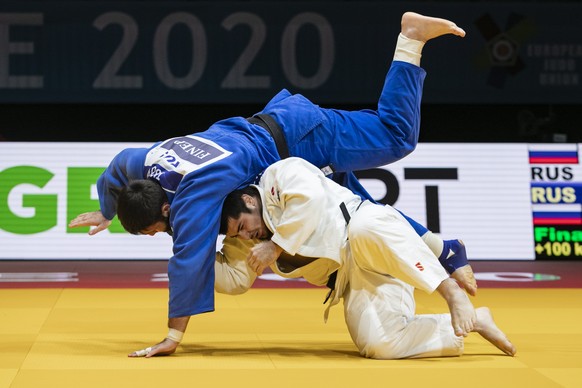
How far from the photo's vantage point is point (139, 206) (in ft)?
11.4

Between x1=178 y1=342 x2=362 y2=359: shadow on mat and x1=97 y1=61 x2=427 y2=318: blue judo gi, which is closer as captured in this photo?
x1=97 y1=61 x2=427 y2=318: blue judo gi

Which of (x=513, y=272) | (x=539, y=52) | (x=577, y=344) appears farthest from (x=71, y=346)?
(x=539, y=52)

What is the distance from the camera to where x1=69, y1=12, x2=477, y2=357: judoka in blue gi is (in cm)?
347

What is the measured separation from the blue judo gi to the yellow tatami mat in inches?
15.1

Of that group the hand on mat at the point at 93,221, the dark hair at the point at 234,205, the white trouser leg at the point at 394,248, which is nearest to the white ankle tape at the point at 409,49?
the white trouser leg at the point at 394,248

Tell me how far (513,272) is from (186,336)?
3.51m

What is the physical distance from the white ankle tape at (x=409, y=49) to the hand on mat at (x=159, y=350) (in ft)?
5.40

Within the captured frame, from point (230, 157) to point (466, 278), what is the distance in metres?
1.16

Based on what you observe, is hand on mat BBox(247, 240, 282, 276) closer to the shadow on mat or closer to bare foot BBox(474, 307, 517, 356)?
the shadow on mat

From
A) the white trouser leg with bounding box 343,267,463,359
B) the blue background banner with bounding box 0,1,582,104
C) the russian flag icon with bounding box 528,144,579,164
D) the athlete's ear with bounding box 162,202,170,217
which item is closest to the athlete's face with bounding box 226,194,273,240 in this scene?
the athlete's ear with bounding box 162,202,170,217

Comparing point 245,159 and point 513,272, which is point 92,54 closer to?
point 513,272

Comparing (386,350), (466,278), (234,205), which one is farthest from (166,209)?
(466,278)

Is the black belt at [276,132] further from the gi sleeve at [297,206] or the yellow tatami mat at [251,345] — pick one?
the yellow tatami mat at [251,345]

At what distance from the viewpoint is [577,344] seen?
3846 mm
